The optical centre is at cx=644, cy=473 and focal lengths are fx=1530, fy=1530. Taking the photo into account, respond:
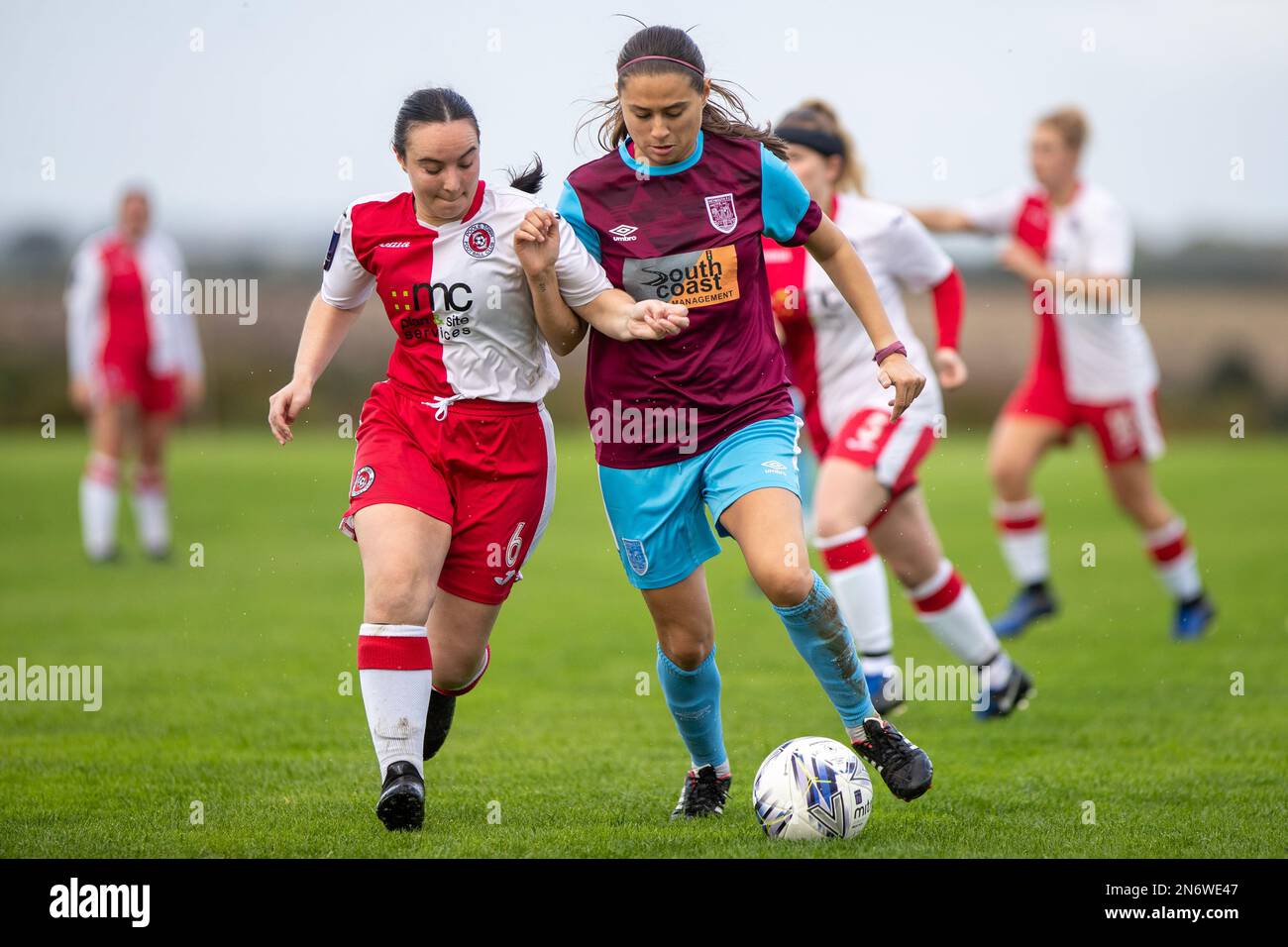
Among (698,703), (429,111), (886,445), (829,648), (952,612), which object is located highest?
(429,111)

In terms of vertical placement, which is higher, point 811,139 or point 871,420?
point 811,139

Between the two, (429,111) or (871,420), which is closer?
(429,111)

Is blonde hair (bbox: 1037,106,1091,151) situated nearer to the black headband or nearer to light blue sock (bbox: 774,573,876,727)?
the black headband

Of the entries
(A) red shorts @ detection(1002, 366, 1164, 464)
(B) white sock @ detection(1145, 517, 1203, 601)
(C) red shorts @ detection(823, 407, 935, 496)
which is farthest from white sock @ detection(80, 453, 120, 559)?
(B) white sock @ detection(1145, 517, 1203, 601)

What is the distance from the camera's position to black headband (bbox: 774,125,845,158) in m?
6.14

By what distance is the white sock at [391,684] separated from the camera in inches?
173

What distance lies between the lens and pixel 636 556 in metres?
4.59

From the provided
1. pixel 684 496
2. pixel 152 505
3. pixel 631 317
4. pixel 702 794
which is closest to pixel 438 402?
pixel 631 317

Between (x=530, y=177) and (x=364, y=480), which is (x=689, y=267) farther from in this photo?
(x=364, y=480)

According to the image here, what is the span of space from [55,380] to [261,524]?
48.4 ft

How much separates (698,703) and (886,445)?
1.84m

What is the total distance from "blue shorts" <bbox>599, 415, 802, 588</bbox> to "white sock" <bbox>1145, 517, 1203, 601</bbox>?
196 inches
